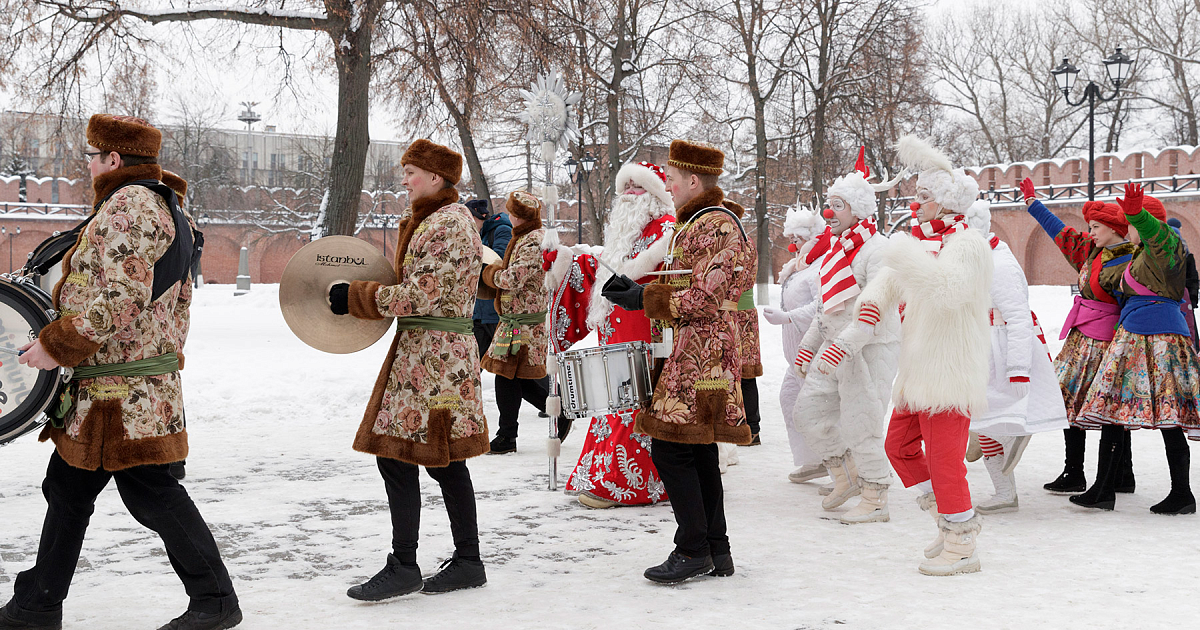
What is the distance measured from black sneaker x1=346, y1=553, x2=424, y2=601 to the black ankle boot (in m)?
4.42

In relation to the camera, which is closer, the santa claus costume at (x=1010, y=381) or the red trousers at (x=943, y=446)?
the red trousers at (x=943, y=446)

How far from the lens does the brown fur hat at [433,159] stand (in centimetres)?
429

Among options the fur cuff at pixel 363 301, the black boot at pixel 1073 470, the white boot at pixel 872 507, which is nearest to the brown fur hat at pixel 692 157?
the fur cuff at pixel 363 301

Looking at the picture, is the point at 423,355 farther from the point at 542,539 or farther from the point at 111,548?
the point at 111,548

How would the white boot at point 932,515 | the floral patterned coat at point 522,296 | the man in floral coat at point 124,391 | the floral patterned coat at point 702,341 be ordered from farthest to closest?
1. the floral patterned coat at point 522,296
2. the white boot at point 932,515
3. the floral patterned coat at point 702,341
4. the man in floral coat at point 124,391

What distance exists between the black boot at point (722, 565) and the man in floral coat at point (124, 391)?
2083mm

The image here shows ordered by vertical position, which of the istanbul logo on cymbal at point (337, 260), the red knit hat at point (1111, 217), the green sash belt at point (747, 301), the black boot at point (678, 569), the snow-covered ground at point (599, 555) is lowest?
the snow-covered ground at point (599, 555)

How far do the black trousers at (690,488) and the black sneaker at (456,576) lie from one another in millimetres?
894

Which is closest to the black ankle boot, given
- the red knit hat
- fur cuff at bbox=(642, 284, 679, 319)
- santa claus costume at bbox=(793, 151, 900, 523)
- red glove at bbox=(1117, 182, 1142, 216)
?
the red knit hat

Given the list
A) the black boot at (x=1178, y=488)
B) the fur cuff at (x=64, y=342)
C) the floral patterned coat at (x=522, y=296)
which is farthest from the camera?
the floral patterned coat at (x=522, y=296)

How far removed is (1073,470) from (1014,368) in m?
1.59

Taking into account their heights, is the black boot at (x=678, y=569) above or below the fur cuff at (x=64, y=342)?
below

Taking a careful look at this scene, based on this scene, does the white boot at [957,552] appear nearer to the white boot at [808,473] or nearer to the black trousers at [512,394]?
the white boot at [808,473]

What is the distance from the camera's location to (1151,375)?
6125 mm
